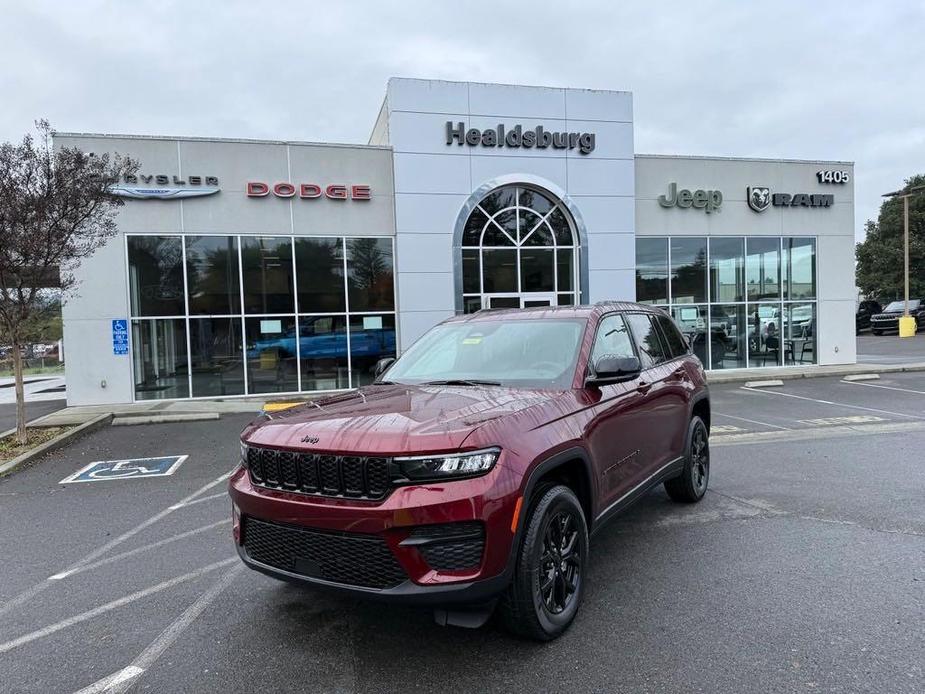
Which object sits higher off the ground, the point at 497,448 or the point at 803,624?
the point at 497,448

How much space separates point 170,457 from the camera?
8.94 metres

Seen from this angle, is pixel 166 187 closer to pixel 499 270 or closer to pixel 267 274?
pixel 267 274

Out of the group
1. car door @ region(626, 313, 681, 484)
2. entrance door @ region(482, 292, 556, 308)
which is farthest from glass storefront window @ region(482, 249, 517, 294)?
car door @ region(626, 313, 681, 484)

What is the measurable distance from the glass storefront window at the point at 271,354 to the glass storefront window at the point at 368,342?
5.00 feet

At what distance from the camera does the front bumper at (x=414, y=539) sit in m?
2.85

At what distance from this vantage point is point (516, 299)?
17.2m

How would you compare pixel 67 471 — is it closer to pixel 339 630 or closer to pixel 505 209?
pixel 339 630

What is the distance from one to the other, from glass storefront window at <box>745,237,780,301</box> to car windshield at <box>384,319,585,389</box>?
16.9 meters

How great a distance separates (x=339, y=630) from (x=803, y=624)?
2615 millimetres

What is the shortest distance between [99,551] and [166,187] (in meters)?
12.1

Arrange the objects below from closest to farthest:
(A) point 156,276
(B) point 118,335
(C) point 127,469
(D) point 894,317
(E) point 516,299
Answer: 1. (C) point 127,469
2. (B) point 118,335
3. (A) point 156,276
4. (E) point 516,299
5. (D) point 894,317

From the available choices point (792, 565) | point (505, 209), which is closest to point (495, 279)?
point (505, 209)

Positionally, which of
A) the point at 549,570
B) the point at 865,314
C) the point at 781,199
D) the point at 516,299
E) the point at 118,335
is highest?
the point at 781,199

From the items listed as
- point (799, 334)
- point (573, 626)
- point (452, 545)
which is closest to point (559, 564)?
point (573, 626)
